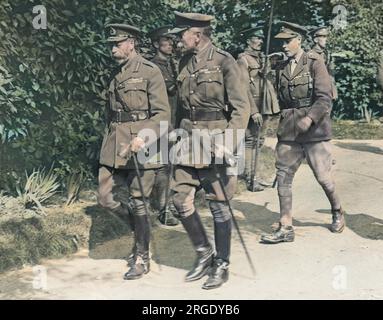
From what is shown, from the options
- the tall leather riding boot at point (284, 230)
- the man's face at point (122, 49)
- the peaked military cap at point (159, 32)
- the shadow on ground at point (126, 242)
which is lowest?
the shadow on ground at point (126, 242)

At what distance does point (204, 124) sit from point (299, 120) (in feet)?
4.38

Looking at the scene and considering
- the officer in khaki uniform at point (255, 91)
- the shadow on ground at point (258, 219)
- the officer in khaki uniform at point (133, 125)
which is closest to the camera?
the officer in khaki uniform at point (133, 125)

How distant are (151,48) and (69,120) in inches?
62.1

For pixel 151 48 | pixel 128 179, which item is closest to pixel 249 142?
pixel 151 48

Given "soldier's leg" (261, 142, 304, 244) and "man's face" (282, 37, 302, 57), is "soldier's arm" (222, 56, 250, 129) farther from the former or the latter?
"soldier's leg" (261, 142, 304, 244)

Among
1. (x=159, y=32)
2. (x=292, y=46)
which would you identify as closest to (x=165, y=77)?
(x=159, y=32)

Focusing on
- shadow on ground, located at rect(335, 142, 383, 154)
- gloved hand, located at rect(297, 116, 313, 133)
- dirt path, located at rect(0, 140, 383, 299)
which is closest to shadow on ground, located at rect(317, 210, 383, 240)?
dirt path, located at rect(0, 140, 383, 299)

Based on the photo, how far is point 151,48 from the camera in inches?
339

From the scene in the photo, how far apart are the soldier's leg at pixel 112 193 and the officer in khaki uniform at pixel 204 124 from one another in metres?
0.57

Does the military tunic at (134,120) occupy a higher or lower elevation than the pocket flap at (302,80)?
lower

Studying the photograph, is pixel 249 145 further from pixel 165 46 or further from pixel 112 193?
pixel 112 193

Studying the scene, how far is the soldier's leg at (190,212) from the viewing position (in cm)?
588

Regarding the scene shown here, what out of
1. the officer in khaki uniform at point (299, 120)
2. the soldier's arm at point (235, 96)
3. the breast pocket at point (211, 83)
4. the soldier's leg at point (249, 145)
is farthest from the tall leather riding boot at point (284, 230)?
the soldier's leg at point (249, 145)

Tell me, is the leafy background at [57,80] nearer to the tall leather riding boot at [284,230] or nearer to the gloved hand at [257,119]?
the gloved hand at [257,119]
